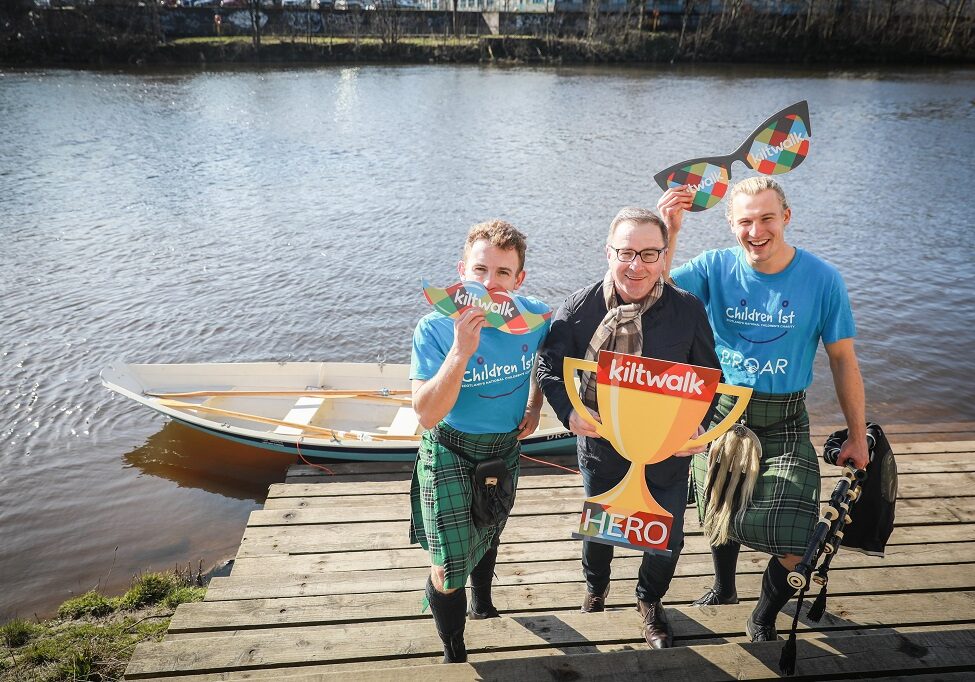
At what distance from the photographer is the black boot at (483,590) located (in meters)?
3.43

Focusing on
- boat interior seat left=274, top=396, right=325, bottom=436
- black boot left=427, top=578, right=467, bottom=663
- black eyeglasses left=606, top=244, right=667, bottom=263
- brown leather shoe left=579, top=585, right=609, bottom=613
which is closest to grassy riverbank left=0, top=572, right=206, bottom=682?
black boot left=427, top=578, right=467, bottom=663

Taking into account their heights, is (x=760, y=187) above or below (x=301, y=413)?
above

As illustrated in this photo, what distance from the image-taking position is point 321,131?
2739cm

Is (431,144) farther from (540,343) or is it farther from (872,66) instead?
(872,66)

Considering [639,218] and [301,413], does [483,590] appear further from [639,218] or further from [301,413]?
[301,413]

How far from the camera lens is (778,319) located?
3068 millimetres

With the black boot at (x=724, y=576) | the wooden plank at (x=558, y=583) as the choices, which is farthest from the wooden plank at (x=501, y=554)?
the black boot at (x=724, y=576)

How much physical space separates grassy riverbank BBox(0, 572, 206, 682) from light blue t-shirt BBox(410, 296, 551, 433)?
2047mm

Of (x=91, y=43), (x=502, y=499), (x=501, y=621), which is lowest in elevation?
(x=501, y=621)

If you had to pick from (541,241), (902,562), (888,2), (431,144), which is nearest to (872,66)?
(888,2)

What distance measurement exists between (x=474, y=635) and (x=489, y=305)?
5.14 feet

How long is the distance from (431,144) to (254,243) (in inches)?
444

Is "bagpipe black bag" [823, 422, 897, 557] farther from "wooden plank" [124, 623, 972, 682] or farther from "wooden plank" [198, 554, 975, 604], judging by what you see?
"wooden plank" [198, 554, 975, 604]

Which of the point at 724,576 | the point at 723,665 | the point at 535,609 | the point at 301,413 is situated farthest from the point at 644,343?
the point at 301,413
